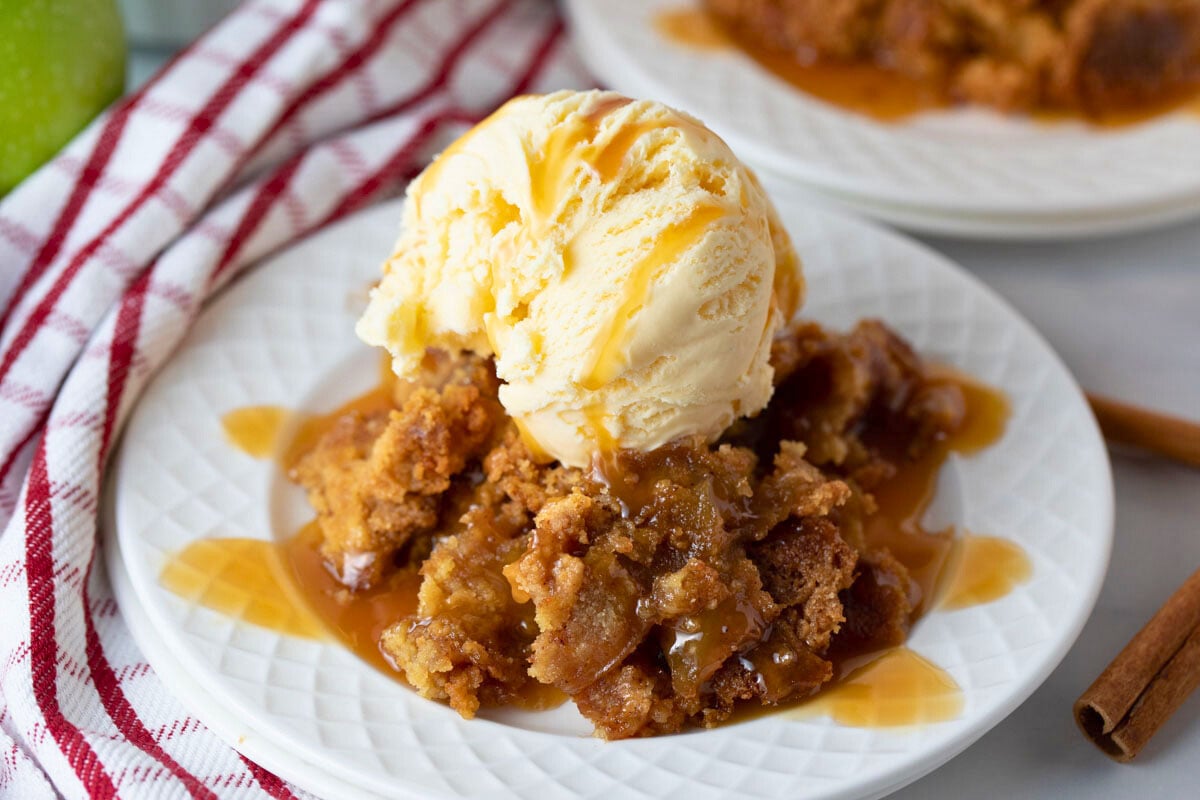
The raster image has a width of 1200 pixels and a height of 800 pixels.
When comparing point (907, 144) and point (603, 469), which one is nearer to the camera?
point (603, 469)

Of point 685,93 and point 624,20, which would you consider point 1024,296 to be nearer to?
point 685,93

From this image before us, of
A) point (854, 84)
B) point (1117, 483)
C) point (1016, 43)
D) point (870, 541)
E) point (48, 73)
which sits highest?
point (48, 73)

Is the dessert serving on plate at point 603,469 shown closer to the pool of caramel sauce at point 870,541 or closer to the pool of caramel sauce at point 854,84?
the pool of caramel sauce at point 870,541

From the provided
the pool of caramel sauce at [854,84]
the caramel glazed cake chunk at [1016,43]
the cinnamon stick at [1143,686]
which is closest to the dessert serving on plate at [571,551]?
the cinnamon stick at [1143,686]

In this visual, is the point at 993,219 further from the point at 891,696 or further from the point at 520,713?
the point at 520,713

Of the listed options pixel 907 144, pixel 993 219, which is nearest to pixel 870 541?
pixel 993 219

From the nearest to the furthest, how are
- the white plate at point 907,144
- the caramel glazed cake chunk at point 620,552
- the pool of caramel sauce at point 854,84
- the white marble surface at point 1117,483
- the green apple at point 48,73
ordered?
the caramel glazed cake chunk at point 620,552
the white marble surface at point 1117,483
the green apple at point 48,73
the white plate at point 907,144
the pool of caramel sauce at point 854,84

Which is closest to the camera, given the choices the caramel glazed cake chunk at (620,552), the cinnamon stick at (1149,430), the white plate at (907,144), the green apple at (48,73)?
the caramel glazed cake chunk at (620,552)
